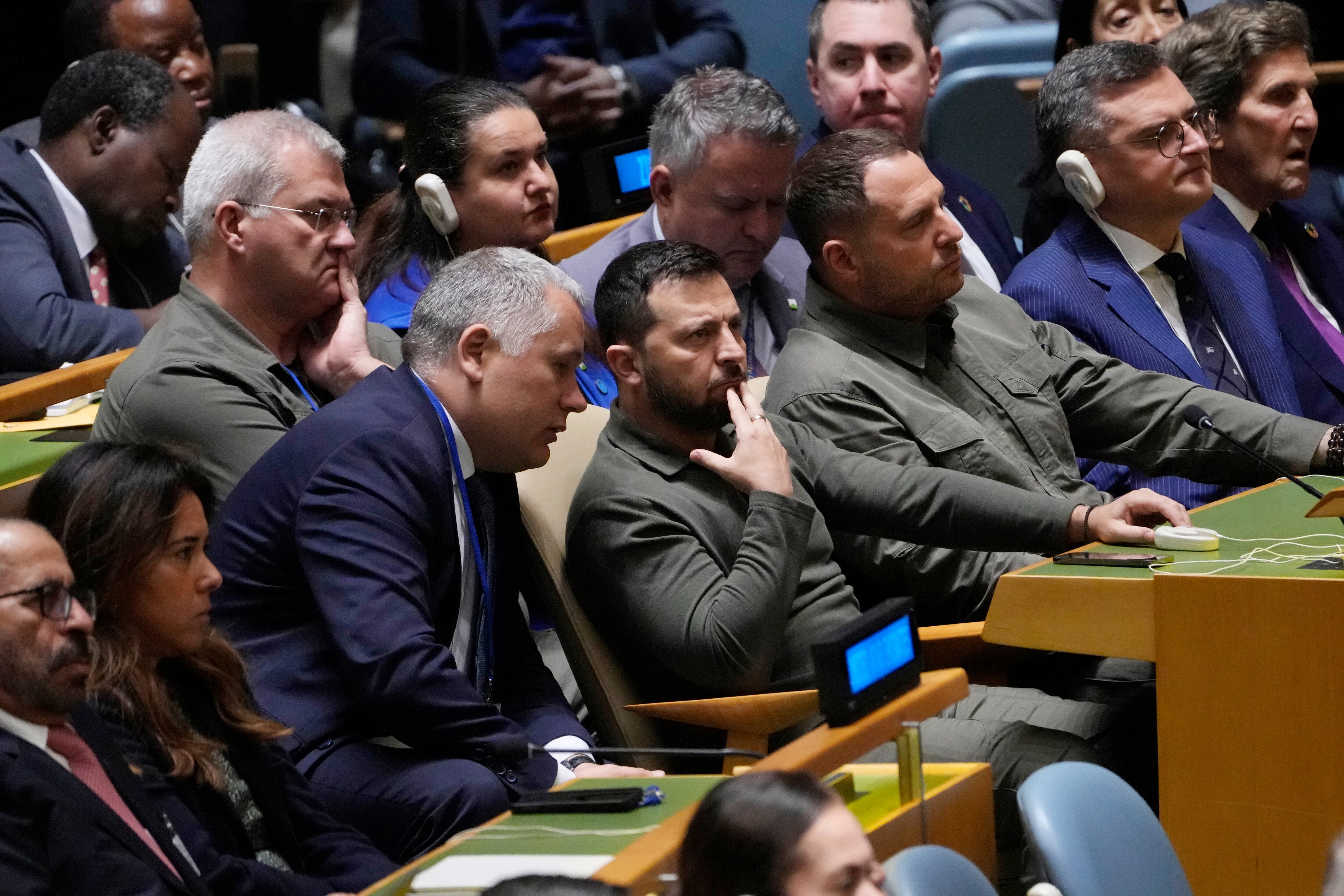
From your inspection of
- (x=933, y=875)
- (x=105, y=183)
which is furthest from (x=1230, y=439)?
(x=105, y=183)

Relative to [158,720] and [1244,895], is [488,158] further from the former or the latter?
[1244,895]

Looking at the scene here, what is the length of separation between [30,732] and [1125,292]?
7.24 ft

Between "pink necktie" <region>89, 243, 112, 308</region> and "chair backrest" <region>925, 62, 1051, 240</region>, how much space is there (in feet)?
7.09

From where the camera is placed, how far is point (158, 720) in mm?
1868

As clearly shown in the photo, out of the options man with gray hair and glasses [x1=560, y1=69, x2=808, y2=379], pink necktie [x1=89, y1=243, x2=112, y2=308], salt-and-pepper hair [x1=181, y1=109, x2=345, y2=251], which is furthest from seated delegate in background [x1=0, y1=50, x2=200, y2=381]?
man with gray hair and glasses [x1=560, y1=69, x2=808, y2=379]

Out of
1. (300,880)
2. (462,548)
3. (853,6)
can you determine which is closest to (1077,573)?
(462,548)

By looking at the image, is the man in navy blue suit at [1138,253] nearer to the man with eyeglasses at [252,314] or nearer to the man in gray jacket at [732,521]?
the man in gray jacket at [732,521]

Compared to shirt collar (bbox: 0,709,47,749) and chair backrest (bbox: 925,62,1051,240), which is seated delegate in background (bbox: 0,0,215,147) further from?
shirt collar (bbox: 0,709,47,749)

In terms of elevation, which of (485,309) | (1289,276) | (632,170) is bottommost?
(1289,276)

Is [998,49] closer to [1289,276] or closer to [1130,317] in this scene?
[1289,276]

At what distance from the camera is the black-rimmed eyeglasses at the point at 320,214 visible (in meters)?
2.66

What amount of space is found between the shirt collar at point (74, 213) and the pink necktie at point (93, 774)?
2017 millimetres

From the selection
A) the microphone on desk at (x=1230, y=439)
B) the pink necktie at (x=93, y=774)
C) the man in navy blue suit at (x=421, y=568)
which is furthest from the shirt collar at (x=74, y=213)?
the microphone on desk at (x=1230, y=439)

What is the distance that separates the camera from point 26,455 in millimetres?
2695
